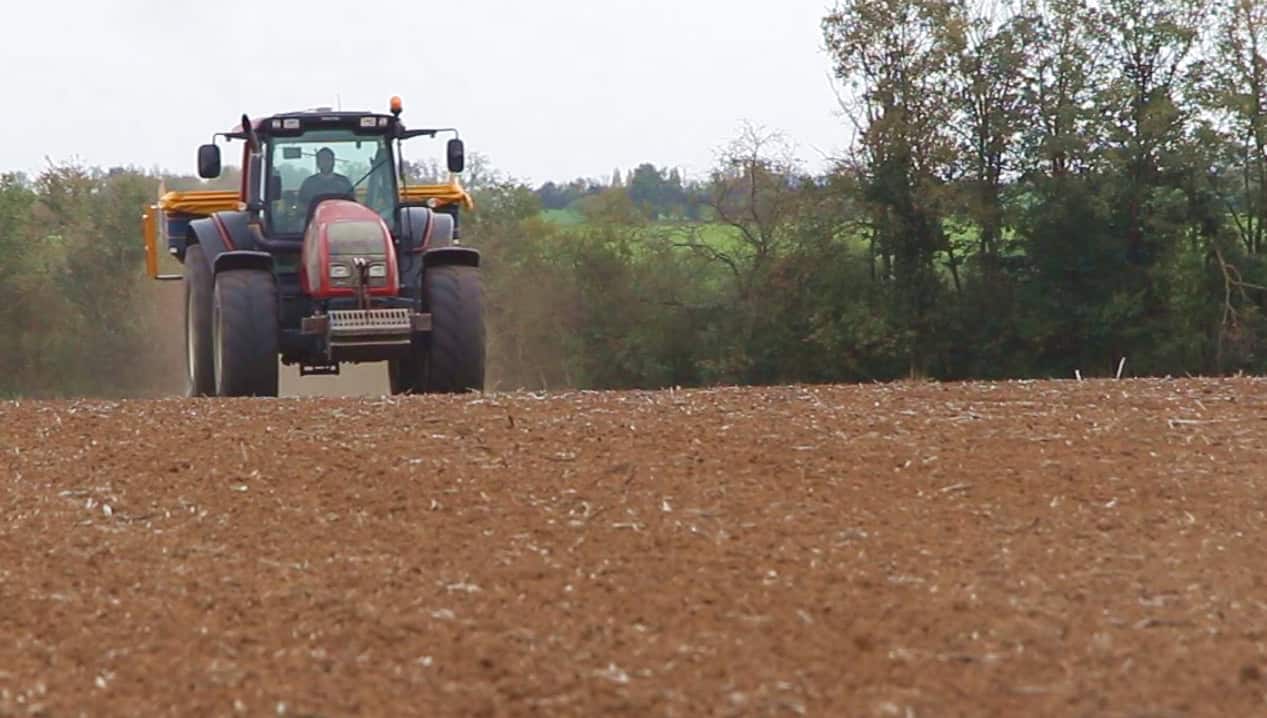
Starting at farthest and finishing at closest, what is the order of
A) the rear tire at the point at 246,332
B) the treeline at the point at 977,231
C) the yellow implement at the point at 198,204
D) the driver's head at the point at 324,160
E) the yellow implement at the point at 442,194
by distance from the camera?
the treeline at the point at 977,231, the yellow implement at the point at 198,204, the yellow implement at the point at 442,194, the driver's head at the point at 324,160, the rear tire at the point at 246,332

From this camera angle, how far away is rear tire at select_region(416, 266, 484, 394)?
530 inches

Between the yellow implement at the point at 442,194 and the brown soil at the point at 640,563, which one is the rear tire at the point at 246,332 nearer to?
the yellow implement at the point at 442,194

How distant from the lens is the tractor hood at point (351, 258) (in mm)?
13141

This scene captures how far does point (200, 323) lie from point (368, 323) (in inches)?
65.3

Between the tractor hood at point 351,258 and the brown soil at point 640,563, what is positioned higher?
the tractor hood at point 351,258

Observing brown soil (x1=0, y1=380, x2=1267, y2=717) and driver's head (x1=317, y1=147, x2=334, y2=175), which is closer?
brown soil (x1=0, y1=380, x2=1267, y2=717)

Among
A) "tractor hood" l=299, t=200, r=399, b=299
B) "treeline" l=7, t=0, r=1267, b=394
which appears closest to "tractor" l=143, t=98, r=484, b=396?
"tractor hood" l=299, t=200, r=399, b=299

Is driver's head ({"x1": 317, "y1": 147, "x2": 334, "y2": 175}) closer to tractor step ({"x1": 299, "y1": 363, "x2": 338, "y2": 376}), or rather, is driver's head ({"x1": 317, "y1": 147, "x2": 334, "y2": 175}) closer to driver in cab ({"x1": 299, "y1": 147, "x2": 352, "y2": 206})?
driver in cab ({"x1": 299, "y1": 147, "x2": 352, "y2": 206})

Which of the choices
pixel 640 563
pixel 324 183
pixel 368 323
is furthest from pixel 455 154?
pixel 640 563

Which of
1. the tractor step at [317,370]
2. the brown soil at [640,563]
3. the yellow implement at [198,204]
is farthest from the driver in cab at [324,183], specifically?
the brown soil at [640,563]

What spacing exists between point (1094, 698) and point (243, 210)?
1097 cm

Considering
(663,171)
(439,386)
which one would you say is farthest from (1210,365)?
(439,386)

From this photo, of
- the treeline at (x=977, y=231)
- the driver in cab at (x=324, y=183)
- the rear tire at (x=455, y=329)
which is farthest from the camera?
the treeline at (x=977, y=231)

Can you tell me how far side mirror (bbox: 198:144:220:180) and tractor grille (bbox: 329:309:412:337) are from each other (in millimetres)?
1877
